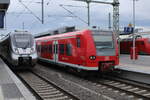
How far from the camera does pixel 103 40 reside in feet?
43.8

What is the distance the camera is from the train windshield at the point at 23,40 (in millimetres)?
16781

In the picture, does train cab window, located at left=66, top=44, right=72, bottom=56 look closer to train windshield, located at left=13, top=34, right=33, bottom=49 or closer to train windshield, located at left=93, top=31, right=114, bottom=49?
train windshield, located at left=93, top=31, right=114, bottom=49

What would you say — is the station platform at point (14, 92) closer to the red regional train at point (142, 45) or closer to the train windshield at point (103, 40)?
the train windshield at point (103, 40)

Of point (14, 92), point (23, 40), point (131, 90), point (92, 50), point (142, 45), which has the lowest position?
point (131, 90)

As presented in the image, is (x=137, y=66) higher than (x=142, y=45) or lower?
lower

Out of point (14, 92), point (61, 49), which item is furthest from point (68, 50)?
point (14, 92)

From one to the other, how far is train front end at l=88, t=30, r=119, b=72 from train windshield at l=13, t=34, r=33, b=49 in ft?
18.9

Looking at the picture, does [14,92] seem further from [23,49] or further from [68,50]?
[23,49]

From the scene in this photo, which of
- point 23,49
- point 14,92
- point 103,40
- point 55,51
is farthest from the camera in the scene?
point 55,51

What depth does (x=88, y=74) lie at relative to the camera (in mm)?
13719

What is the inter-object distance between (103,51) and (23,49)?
618 cm

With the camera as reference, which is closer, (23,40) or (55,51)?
(23,40)

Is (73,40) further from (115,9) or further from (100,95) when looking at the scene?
(115,9)

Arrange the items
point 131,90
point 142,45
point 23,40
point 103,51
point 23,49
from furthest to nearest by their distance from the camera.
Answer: point 142,45 → point 23,40 → point 23,49 → point 103,51 → point 131,90
